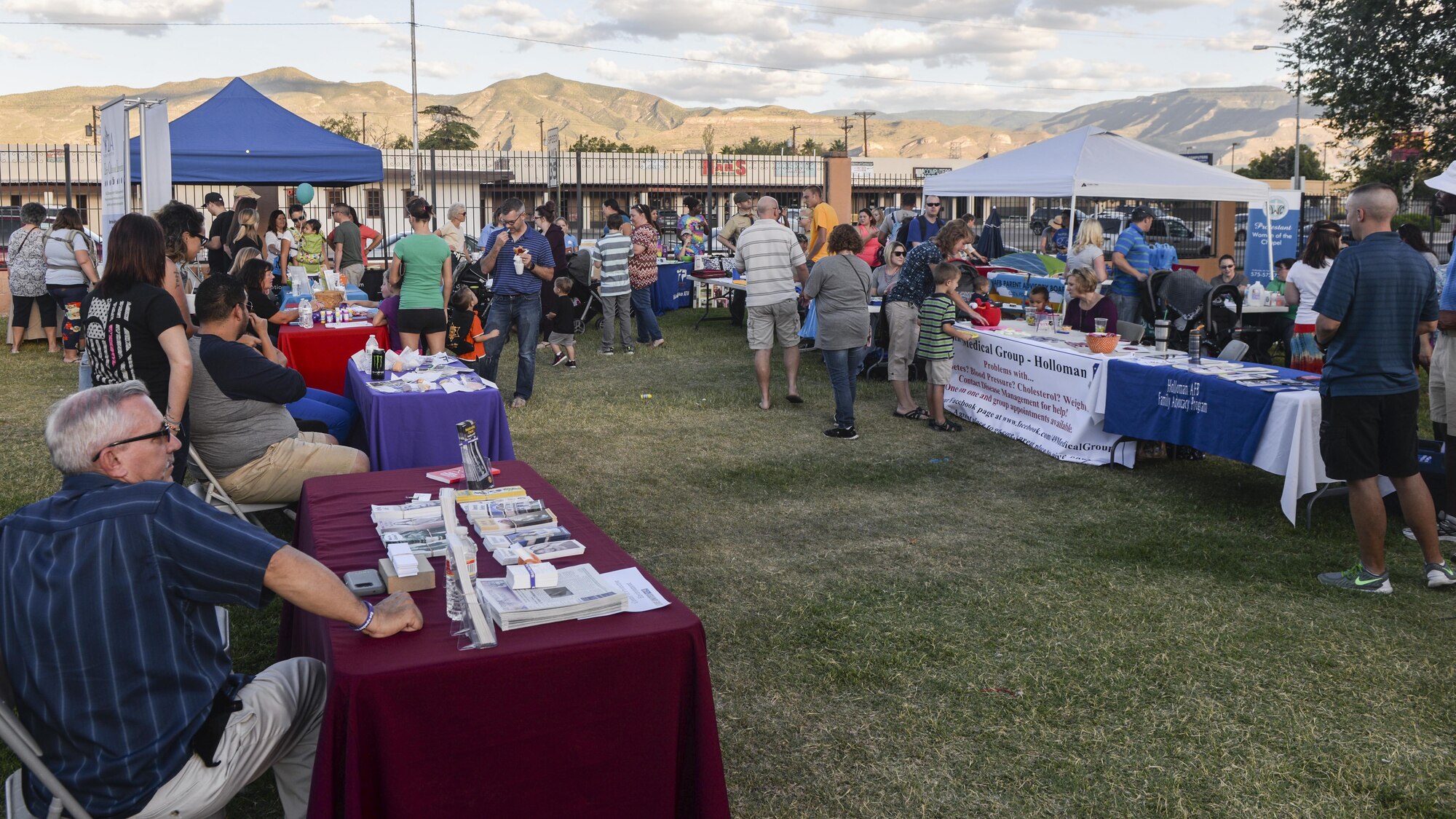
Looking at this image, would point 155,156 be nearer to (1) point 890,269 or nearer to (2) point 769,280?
(2) point 769,280

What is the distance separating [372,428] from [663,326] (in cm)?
853

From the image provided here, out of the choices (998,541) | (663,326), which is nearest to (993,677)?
(998,541)

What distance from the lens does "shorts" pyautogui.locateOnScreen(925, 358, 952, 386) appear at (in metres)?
7.68

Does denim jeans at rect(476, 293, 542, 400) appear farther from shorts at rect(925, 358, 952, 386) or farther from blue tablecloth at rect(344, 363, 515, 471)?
shorts at rect(925, 358, 952, 386)

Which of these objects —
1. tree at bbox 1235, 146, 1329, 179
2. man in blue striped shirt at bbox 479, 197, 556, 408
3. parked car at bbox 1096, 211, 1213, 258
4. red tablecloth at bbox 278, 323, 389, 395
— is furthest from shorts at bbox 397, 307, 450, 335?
tree at bbox 1235, 146, 1329, 179

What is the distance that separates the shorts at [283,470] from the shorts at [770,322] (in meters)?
4.27

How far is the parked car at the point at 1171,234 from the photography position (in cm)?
1986

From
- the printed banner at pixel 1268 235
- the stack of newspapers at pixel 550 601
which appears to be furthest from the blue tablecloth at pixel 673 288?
the stack of newspapers at pixel 550 601

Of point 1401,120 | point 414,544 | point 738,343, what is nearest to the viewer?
point 414,544

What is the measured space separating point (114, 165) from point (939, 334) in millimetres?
5793

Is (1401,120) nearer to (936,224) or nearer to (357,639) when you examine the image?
(936,224)

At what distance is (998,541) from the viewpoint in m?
5.24

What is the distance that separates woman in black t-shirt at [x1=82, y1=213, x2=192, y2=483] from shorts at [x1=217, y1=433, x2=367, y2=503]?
33 cm

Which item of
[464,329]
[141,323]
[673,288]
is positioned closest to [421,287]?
[464,329]
